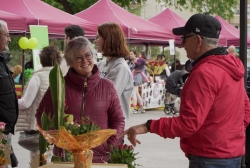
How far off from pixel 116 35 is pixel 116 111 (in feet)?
3.82

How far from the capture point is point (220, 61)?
4.26 m

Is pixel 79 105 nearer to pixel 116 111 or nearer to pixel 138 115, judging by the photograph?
pixel 116 111

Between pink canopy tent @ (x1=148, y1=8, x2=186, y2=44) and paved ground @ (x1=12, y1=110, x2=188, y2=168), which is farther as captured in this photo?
pink canopy tent @ (x1=148, y1=8, x2=186, y2=44)

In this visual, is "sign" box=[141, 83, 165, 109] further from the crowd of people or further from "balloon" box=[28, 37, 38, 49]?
the crowd of people

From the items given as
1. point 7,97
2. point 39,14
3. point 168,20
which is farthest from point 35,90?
point 168,20

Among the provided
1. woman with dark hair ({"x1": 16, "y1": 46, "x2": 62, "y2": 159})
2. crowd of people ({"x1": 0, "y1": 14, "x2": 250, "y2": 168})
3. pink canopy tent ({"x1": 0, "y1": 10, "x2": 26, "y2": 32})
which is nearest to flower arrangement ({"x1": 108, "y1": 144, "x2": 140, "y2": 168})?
crowd of people ({"x1": 0, "y1": 14, "x2": 250, "y2": 168})

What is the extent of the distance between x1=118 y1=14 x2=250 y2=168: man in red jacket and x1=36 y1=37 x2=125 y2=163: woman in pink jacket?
0.83 m

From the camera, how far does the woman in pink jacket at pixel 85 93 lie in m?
4.99

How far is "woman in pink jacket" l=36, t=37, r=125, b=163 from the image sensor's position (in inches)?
197

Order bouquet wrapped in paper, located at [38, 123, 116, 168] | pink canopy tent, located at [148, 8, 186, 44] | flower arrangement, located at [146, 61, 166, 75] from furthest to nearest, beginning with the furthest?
1. pink canopy tent, located at [148, 8, 186, 44]
2. flower arrangement, located at [146, 61, 166, 75]
3. bouquet wrapped in paper, located at [38, 123, 116, 168]

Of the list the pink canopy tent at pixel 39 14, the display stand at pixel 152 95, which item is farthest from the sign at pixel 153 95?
the pink canopy tent at pixel 39 14

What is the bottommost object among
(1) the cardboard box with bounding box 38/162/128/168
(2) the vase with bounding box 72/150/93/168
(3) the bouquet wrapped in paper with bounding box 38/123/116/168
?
(1) the cardboard box with bounding box 38/162/128/168

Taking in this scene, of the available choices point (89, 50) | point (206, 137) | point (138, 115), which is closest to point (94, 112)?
point (89, 50)

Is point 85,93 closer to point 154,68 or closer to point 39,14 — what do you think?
point 39,14
